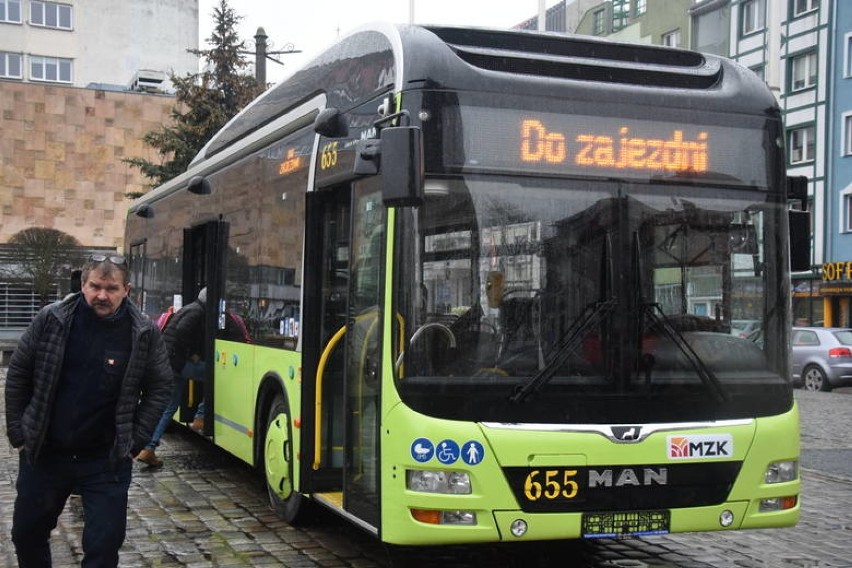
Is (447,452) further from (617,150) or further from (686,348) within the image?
(617,150)

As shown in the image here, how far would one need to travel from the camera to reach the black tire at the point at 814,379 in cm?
2595

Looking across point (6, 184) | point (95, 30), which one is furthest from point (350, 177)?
point (95, 30)

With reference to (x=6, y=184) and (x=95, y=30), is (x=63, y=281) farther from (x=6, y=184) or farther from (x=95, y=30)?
(x=95, y=30)

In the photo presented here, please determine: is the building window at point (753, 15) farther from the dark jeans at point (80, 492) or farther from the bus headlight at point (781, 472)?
the dark jeans at point (80, 492)

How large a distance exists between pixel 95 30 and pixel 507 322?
61.3 meters

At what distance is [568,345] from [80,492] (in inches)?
99.1

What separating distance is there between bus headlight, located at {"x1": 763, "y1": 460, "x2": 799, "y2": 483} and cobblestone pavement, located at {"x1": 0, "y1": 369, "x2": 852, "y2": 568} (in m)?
1.04

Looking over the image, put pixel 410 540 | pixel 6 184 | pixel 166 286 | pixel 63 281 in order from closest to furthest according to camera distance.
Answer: pixel 410 540
pixel 166 286
pixel 63 281
pixel 6 184

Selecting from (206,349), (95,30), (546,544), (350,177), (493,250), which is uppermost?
(95,30)

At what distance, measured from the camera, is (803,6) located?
42.2 m

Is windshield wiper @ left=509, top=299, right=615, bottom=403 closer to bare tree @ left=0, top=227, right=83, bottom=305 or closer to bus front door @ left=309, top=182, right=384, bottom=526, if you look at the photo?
bus front door @ left=309, top=182, right=384, bottom=526

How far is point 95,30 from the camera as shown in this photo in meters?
62.9

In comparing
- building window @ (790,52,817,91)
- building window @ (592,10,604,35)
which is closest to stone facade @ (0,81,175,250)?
building window @ (592,10,604,35)

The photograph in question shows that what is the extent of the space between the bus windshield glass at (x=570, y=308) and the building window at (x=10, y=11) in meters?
60.1
